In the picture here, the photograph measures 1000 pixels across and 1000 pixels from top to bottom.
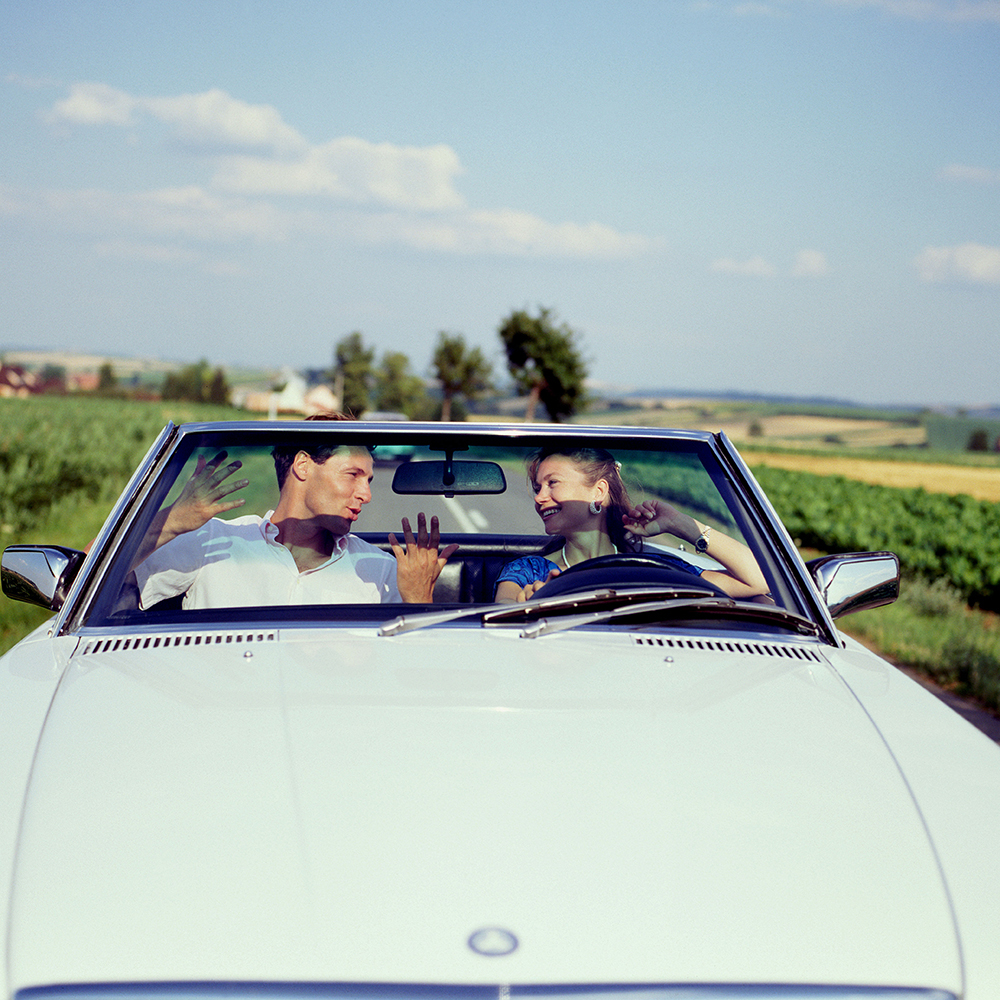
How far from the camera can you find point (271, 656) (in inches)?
95.0

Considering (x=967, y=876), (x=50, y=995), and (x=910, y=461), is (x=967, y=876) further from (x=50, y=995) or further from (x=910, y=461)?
(x=910, y=461)

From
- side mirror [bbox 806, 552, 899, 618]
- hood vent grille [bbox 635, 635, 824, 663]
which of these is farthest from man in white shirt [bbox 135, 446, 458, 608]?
side mirror [bbox 806, 552, 899, 618]

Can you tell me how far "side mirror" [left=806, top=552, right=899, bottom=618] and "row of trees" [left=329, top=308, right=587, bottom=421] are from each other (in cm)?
4831

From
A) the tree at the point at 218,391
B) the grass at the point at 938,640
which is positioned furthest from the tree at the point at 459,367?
the grass at the point at 938,640

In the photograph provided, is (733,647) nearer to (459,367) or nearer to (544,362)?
(544,362)

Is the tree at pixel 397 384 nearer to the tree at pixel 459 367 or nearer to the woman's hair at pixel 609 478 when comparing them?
the tree at pixel 459 367

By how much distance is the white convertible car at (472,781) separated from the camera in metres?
1.52

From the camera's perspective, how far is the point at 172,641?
2.52m

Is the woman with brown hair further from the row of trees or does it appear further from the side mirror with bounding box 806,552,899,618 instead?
the row of trees

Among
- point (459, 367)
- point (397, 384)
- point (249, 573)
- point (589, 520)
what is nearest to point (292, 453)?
point (249, 573)

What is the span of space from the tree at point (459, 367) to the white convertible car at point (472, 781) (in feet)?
265

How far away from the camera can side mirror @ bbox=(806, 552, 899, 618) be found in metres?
3.04

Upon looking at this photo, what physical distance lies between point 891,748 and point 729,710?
1.00ft

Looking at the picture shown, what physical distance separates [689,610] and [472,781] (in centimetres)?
95
